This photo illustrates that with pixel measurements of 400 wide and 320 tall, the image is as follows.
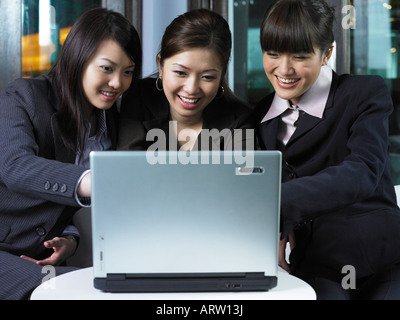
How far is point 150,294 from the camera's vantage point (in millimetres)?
991

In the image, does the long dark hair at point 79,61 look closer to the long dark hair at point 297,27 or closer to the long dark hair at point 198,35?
the long dark hair at point 198,35

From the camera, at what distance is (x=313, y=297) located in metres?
1.03

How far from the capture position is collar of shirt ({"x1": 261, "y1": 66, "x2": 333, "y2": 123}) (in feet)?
4.90

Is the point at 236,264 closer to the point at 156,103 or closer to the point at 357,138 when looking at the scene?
the point at 357,138

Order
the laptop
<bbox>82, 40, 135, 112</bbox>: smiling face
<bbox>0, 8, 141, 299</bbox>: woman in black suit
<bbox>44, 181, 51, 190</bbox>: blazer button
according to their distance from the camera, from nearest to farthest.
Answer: the laptop → <bbox>44, 181, 51, 190</bbox>: blazer button → <bbox>0, 8, 141, 299</bbox>: woman in black suit → <bbox>82, 40, 135, 112</bbox>: smiling face

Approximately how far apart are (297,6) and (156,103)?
55 cm

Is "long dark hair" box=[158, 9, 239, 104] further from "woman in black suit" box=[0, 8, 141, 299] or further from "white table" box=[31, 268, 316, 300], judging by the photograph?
"white table" box=[31, 268, 316, 300]

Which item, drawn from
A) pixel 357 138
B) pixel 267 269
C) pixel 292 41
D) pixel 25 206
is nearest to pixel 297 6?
pixel 292 41

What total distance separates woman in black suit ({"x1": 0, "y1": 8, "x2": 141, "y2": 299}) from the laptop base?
36cm

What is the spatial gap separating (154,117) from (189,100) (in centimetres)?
15
